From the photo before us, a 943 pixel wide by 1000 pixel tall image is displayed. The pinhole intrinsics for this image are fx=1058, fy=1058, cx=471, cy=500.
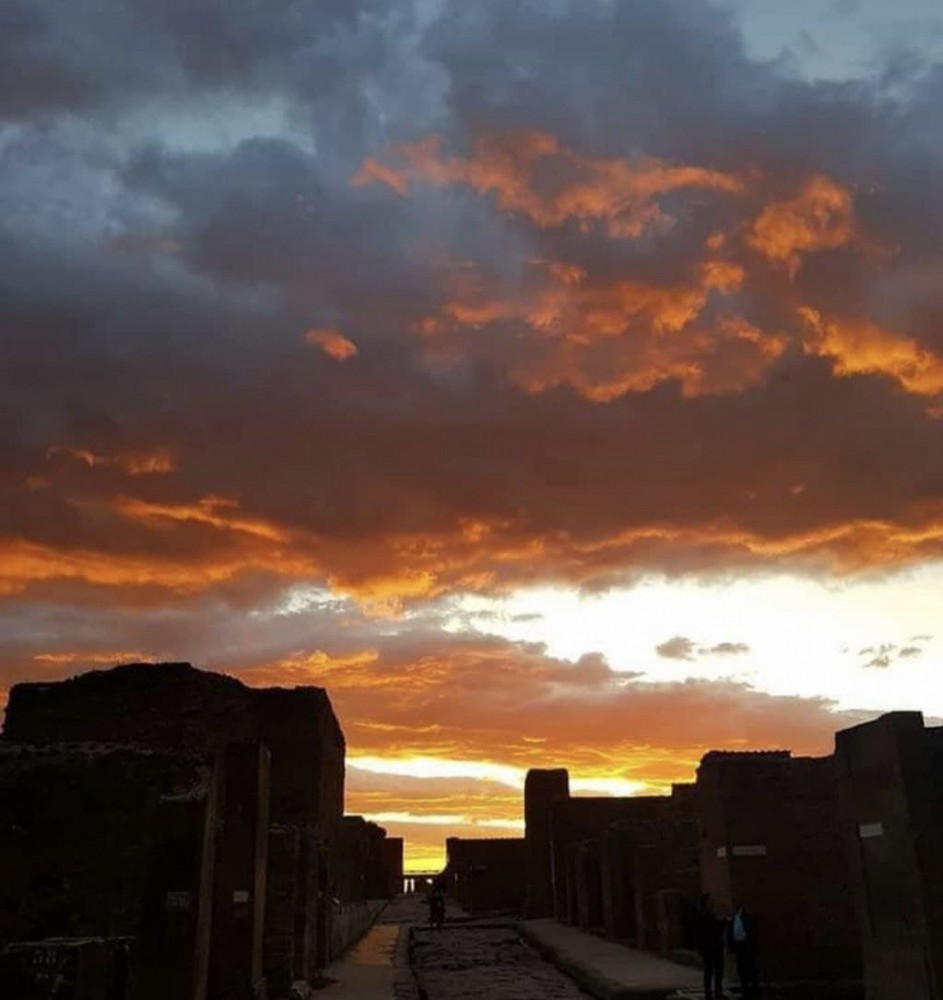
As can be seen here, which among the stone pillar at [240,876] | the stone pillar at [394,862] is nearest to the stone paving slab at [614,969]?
the stone pillar at [240,876]

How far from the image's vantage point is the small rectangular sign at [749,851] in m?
17.5

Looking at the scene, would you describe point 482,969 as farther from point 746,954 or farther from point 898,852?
point 898,852

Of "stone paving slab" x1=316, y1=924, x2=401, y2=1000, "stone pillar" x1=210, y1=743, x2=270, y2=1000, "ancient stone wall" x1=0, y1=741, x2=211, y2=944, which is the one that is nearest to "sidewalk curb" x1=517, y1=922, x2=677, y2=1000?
"stone paving slab" x1=316, y1=924, x2=401, y2=1000

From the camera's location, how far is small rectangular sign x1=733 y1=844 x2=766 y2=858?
17.5 meters

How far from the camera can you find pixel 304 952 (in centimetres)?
1809

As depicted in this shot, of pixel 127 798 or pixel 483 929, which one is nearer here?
pixel 127 798

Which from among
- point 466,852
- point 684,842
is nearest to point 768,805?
point 684,842

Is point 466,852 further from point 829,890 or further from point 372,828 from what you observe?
point 829,890

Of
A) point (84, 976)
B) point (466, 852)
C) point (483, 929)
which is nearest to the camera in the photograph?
point (84, 976)

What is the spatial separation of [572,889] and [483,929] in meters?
4.32

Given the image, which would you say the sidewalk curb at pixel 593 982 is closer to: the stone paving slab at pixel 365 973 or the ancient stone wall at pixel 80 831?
the stone paving slab at pixel 365 973

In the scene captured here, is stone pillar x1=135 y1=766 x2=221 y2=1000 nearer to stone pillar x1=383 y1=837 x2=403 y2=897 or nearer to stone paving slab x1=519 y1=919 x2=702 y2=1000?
stone paving slab x1=519 y1=919 x2=702 y2=1000

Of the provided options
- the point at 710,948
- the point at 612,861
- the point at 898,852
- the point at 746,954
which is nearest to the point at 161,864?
the point at 710,948

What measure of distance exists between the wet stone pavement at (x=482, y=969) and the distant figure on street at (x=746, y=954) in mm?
3490
